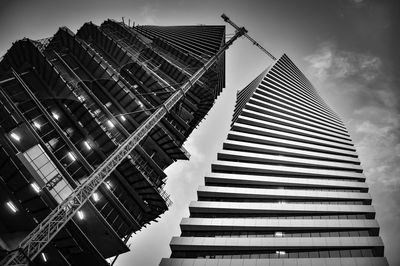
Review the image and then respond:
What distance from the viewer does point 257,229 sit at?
29.6 metres

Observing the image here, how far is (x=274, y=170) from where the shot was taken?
37625 mm

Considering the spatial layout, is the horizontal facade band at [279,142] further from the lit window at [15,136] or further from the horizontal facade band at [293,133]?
the lit window at [15,136]

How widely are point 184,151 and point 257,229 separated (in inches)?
545

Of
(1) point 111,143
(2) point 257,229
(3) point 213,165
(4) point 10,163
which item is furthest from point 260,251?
(4) point 10,163

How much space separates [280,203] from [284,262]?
8836 millimetres

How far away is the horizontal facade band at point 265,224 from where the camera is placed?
29.1 metres

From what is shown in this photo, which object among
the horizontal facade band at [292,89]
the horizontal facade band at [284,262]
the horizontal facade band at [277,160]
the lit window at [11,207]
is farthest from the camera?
the horizontal facade band at [292,89]

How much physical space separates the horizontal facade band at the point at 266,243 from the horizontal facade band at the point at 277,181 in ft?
28.7

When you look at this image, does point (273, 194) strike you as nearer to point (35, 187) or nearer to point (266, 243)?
point (266, 243)

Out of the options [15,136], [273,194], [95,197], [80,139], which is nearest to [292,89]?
[273,194]

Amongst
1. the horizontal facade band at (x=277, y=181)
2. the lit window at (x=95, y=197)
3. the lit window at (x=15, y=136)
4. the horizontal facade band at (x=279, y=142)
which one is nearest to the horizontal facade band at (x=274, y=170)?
the horizontal facade band at (x=277, y=181)

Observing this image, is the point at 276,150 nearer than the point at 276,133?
Yes

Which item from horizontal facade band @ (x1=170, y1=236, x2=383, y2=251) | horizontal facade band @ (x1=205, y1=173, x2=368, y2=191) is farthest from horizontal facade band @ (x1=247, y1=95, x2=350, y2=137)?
horizontal facade band @ (x1=170, y1=236, x2=383, y2=251)

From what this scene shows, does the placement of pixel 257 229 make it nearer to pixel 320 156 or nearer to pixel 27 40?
pixel 320 156
